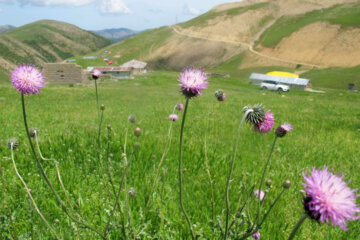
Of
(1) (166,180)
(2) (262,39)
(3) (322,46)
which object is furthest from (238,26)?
(1) (166,180)

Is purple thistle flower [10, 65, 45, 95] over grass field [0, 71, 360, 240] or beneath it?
over

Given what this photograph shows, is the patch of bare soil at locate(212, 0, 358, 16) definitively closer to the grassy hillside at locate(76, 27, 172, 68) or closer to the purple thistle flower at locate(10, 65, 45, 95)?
the grassy hillside at locate(76, 27, 172, 68)

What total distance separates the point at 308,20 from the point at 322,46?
22830 mm

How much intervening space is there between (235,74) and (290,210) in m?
94.3

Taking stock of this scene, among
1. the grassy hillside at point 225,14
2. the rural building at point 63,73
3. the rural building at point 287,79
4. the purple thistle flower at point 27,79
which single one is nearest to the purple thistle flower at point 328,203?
the purple thistle flower at point 27,79

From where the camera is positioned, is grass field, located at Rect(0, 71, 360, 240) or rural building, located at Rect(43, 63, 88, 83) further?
rural building, located at Rect(43, 63, 88, 83)

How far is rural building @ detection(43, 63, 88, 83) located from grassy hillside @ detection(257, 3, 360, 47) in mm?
87691

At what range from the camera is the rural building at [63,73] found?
43.9 m

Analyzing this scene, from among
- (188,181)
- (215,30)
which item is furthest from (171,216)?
(215,30)

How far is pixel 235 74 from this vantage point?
305ft

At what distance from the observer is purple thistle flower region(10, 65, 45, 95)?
5.79 feet

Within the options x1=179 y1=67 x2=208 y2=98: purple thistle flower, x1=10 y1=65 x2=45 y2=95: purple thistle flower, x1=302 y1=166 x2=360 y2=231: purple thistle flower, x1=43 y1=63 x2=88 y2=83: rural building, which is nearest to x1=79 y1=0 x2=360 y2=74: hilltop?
x1=43 y1=63 x2=88 y2=83: rural building

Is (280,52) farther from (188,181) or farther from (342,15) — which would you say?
(188,181)

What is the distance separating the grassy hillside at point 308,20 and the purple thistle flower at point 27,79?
374 ft
